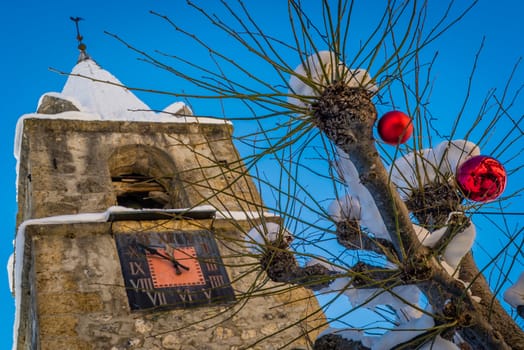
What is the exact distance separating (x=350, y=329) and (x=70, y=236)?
464 centimetres

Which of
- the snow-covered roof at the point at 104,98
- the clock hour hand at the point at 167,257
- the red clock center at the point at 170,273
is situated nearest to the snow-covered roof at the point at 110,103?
the snow-covered roof at the point at 104,98

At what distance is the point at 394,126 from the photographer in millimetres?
3682

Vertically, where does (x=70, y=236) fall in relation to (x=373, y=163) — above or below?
above

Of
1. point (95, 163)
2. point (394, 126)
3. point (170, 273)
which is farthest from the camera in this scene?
point (95, 163)

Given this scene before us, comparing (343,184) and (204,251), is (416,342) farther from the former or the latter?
(204,251)

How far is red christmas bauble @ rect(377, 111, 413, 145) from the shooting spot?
3.67 m

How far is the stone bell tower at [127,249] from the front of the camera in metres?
6.94

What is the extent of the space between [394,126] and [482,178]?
0.50 metres

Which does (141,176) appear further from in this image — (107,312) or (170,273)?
(107,312)

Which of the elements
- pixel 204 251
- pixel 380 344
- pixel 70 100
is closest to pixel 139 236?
pixel 204 251

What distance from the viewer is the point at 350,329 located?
4004 millimetres

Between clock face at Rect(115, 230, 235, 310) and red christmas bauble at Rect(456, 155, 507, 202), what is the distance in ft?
12.4

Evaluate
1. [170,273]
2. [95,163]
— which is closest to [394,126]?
[170,273]

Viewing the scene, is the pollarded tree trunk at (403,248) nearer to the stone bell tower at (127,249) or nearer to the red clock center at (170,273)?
the stone bell tower at (127,249)
